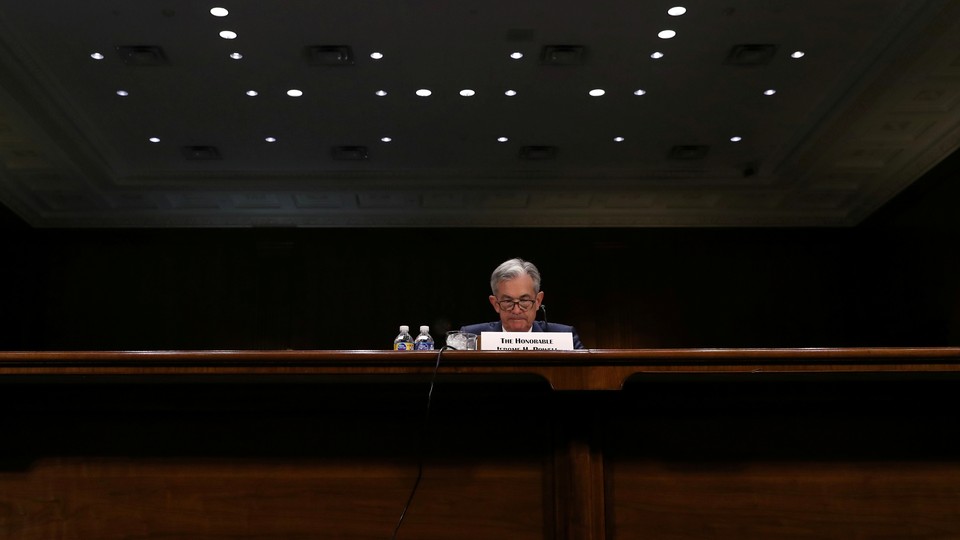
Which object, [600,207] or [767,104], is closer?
[767,104]

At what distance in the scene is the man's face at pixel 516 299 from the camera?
10.9ft

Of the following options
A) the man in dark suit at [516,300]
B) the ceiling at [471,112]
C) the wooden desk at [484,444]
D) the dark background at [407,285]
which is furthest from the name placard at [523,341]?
the dark background at [407,285]

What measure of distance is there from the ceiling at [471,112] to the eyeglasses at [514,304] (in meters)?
2.46

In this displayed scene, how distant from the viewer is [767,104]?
6.29 meters

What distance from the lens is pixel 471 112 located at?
21.2ft

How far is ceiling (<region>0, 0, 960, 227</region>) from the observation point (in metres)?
5.20

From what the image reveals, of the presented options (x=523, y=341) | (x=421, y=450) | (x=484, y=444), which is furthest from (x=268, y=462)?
(x=523, y=341)

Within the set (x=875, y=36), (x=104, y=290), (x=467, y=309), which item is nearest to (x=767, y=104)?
(x=875, y=36)

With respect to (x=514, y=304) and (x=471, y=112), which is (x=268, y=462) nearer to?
(x=514, y=304)

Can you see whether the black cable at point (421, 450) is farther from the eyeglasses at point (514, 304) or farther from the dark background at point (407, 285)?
the dark background at point (407, 285)

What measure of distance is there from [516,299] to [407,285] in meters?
5.34

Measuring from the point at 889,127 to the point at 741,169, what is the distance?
53.5 inches

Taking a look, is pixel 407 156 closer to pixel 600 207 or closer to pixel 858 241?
pixel 600 207

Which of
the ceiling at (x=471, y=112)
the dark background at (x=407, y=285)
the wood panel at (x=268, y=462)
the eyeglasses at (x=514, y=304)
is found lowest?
the wood panel at (x=268, y=462)
